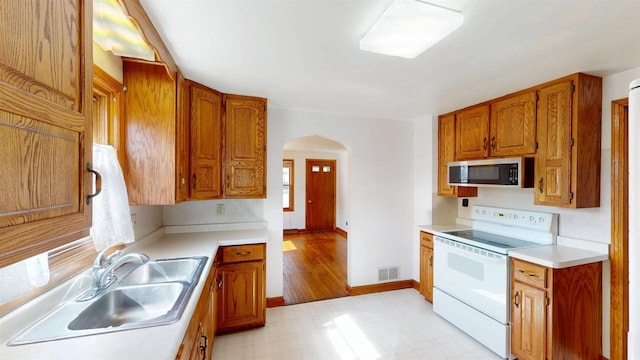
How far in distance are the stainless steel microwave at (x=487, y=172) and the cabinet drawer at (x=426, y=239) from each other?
64 cm

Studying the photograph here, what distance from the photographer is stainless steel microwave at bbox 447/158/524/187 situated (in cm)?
232

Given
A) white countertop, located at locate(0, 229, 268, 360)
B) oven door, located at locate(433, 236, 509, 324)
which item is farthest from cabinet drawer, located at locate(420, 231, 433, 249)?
white countertop, located at locate(0, 229, 268, 360)

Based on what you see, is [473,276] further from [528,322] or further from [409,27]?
[409,27]

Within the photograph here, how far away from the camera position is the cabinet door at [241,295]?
2396 millimetres

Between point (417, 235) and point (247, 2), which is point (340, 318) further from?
point (247, 2)

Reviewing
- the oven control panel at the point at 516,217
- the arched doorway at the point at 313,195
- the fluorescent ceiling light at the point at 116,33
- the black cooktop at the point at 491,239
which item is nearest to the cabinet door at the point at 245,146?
the fluorescent ceiling light at the point at 116,33

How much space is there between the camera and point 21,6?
57cm

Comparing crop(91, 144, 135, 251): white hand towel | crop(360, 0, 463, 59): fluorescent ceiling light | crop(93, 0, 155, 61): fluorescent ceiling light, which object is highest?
crop(93, 0, 155, 61): fluorescent ceiling light

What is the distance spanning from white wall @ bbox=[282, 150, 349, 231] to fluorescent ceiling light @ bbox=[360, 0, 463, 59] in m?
5.49

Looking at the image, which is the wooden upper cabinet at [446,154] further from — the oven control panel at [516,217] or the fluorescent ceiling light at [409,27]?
the fluorescent ceiling light at [409,27]

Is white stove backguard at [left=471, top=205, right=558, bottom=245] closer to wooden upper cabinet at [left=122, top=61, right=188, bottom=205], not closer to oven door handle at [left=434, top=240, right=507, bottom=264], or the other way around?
oven door handle at [left=434, top=240, right=507, bottom=264]

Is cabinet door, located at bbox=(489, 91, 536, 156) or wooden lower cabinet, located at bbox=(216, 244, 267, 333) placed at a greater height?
cabinet door, located at bbox=(489, 91, 536, 156)

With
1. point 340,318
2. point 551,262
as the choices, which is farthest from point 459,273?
point 340,318

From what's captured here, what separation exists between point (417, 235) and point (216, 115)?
9.18 ft
